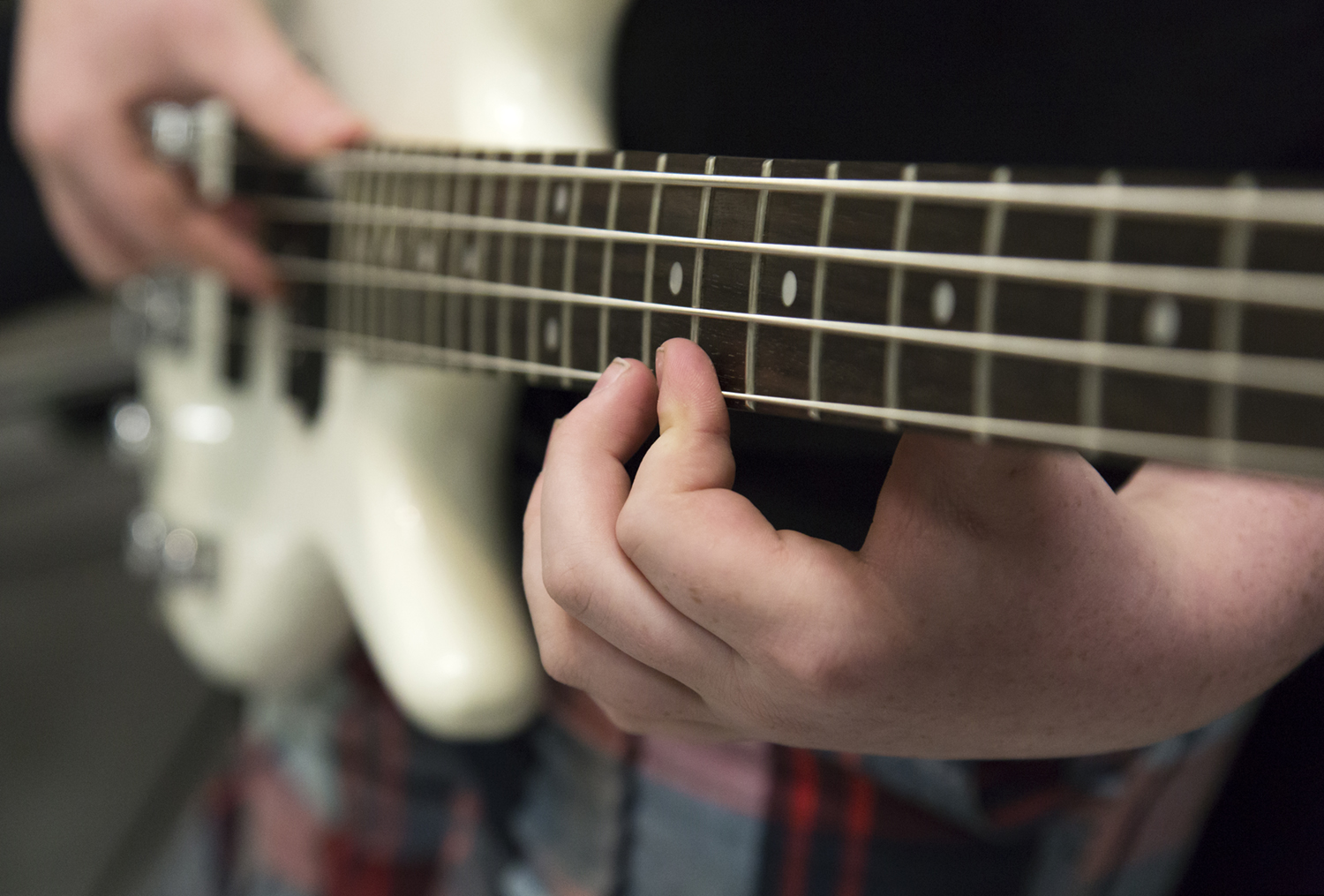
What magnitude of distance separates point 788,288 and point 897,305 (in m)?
0.03

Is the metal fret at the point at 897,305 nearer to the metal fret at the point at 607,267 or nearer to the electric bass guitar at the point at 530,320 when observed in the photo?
the electric bass guitar at the point at 530,320

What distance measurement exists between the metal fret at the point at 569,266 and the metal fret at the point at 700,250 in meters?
0.06

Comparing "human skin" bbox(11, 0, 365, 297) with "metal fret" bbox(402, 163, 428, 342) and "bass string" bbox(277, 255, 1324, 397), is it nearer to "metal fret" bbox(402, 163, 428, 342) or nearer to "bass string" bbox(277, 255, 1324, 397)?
"metal fret" bbox(402, 163, 428, 342)

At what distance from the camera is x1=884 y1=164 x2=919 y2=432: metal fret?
21 centimetres

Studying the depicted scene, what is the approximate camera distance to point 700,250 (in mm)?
266

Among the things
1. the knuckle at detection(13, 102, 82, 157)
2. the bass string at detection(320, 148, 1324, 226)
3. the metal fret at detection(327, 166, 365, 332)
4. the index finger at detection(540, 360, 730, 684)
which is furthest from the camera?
the knuckle at detection(13, 102, 82, 157)

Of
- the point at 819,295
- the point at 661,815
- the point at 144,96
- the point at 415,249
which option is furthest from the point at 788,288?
the point at 144,96

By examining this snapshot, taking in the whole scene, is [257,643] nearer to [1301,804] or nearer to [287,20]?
[287,20]

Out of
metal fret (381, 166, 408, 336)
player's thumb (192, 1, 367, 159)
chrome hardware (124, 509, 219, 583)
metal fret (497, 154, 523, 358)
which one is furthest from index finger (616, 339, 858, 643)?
chrome hardware (124, 509, 219, 583)

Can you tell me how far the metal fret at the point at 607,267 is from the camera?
296mm

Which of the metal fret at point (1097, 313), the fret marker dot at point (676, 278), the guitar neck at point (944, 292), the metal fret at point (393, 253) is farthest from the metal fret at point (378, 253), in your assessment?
the metal fret at point (1097, 313)

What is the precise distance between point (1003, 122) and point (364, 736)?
586 millimetres

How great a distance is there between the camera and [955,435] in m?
0.21

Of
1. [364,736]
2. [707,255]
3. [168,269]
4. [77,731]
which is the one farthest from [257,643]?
[77,731]
